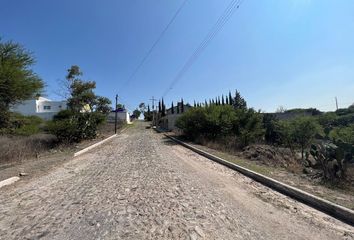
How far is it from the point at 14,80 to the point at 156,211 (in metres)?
14.3

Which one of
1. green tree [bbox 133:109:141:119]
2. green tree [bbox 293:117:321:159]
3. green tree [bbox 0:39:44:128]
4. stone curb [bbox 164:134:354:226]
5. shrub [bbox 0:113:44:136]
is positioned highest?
green tree [bbox 133:109:141:119]

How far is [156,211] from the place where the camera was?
5.43 meters

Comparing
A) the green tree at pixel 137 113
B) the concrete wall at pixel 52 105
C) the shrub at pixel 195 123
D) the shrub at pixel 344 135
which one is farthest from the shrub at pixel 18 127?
the green tree at pixel 137 113

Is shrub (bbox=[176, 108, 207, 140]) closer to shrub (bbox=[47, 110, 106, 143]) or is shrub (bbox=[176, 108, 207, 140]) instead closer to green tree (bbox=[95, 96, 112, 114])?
shrub (bbox=[47, 110, 106, 143])

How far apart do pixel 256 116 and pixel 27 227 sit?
19.2m

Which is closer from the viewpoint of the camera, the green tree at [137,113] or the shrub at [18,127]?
the shrub at [18,127]

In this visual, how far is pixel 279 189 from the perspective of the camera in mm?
7375

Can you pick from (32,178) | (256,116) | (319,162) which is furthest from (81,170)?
(256,116)

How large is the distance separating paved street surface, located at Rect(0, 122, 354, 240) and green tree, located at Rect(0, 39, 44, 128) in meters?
9.31

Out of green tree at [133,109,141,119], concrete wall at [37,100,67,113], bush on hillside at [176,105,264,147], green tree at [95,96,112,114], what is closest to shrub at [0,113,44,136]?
bush on hillside at [176,105,264,147]

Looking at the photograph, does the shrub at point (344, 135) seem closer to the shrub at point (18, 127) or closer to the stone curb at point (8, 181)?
the stone curb at point (8, 181)

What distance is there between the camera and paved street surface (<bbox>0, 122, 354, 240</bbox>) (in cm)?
441

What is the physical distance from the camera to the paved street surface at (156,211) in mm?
4406

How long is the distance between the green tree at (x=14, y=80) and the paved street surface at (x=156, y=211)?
931 cm
